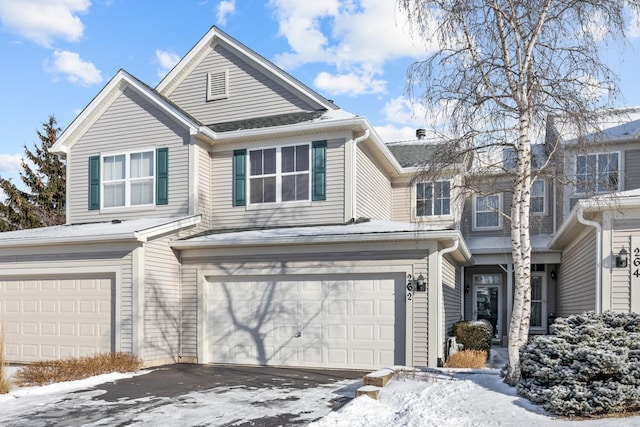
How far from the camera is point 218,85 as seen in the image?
14984 mm

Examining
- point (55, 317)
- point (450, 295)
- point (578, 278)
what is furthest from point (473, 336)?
point (55, 317)

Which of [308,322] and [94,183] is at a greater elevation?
[94,183]

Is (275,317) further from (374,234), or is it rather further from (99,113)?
(99,113)

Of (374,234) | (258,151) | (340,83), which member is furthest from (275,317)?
(340,83)

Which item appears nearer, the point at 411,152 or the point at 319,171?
the point at 319,171

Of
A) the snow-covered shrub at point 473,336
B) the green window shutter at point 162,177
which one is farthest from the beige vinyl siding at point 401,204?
the green window shutter at point 162,177

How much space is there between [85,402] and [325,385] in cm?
370

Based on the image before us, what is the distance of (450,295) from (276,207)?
4827mm

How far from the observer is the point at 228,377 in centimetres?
1023

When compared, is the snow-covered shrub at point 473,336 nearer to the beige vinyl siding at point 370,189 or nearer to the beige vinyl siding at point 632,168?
the beige vinyl siding at point 370,189

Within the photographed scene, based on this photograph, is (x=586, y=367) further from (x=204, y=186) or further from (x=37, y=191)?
(x=37, y=191)

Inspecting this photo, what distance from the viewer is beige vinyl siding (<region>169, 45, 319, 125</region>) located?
14414 mm

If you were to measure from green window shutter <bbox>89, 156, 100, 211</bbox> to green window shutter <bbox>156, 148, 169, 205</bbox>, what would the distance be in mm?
1824

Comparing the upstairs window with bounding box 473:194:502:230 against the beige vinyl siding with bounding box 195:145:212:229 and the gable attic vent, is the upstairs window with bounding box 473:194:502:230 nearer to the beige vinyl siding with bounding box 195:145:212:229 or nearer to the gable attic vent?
the gable attic vent
